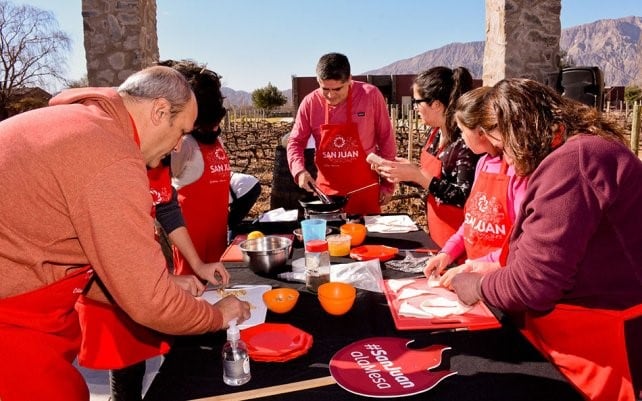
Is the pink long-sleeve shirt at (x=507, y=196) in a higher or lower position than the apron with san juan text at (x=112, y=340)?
higher

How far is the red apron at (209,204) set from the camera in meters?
2.73

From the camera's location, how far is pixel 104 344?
1.46 metres

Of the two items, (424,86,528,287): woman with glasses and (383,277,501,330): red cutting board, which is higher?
(424,86,528,287): woman with glasses

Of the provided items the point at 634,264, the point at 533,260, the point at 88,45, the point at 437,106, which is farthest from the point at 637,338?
the point at 88,45

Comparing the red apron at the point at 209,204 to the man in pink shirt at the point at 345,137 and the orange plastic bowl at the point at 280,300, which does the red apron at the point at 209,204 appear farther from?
the orange plastic bowl at the point at 280,300

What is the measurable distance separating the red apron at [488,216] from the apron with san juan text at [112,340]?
1.23 m

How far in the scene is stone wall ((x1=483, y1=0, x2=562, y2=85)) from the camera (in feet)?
19.5

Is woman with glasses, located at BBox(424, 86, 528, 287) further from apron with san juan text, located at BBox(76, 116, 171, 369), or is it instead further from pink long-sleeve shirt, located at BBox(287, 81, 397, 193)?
pink long-sleeve shirt, located at BBox(287, 81, 397, 193)

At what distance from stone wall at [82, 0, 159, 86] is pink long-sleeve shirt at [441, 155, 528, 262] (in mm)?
4868

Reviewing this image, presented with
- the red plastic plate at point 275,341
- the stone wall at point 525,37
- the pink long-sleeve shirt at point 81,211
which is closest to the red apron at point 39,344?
the pink long-sleeve shirt at point 81,211

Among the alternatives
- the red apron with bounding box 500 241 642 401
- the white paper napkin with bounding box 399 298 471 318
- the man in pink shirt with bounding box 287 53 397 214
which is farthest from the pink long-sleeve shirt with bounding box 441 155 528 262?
the man in pink shirt with bounding box 287 53 397 214

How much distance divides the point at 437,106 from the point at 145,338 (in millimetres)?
1938

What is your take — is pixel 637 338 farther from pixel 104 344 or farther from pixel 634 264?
pixel 104 344

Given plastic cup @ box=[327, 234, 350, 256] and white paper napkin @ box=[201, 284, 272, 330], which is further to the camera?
plastic cup @ box=[327, 234, 350, 256]
